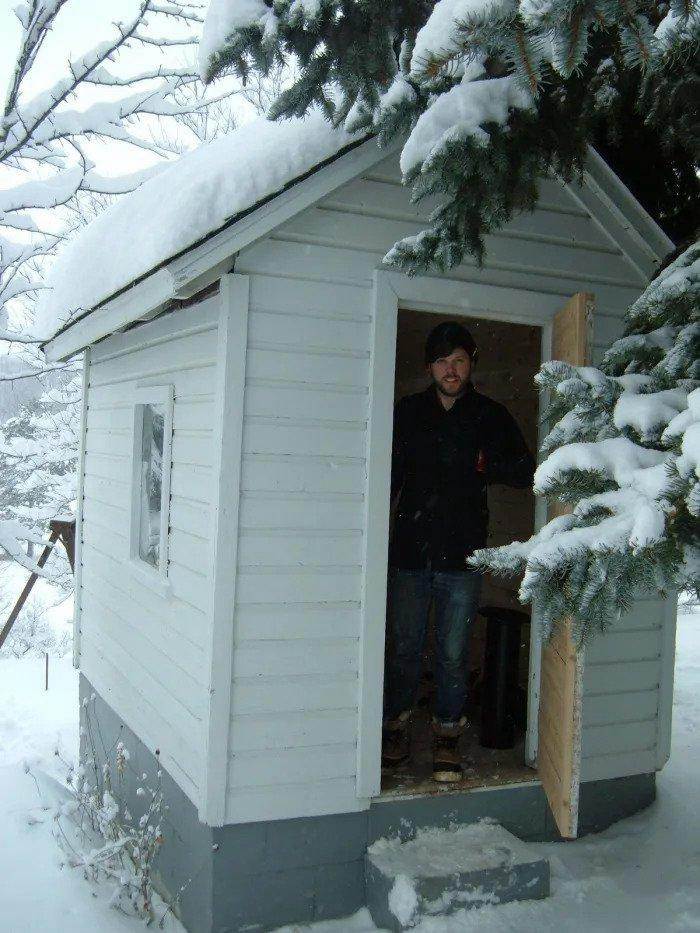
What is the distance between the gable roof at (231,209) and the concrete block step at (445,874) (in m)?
2.97

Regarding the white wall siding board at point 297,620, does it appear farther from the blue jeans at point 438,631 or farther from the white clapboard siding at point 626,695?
the white clapboard siding at point 626,695

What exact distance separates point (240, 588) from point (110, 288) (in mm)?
1894

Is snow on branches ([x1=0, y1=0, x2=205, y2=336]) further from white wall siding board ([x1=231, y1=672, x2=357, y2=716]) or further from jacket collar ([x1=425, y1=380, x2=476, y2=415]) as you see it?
white wall siding board ([x1=231, y1=672, x2=357, y2=716])

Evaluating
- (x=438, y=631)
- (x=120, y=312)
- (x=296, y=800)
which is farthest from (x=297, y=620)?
(x=120, y=312)

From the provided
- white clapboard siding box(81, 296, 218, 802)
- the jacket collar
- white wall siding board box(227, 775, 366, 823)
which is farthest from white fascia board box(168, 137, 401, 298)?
white wall siding board box(227, 775, 366, 823)

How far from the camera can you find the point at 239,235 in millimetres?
3842

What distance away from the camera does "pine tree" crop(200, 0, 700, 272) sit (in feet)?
9.64

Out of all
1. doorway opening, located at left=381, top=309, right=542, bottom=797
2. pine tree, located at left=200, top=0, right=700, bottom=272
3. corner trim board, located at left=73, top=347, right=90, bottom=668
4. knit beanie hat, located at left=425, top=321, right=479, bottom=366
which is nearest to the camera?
pine tree, located at left=200, top=0, right=700, bottom=272

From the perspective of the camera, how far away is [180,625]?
4699 millimetres

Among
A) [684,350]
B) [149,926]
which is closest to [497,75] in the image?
[684,350]

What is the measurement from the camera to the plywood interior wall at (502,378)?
256 inches

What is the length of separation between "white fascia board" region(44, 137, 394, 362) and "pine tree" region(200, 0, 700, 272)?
11.3 inches

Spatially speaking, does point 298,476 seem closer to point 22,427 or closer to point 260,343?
point 260,343

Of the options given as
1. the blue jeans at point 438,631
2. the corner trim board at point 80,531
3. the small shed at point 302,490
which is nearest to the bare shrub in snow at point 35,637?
the corner trim board at point 80,531
